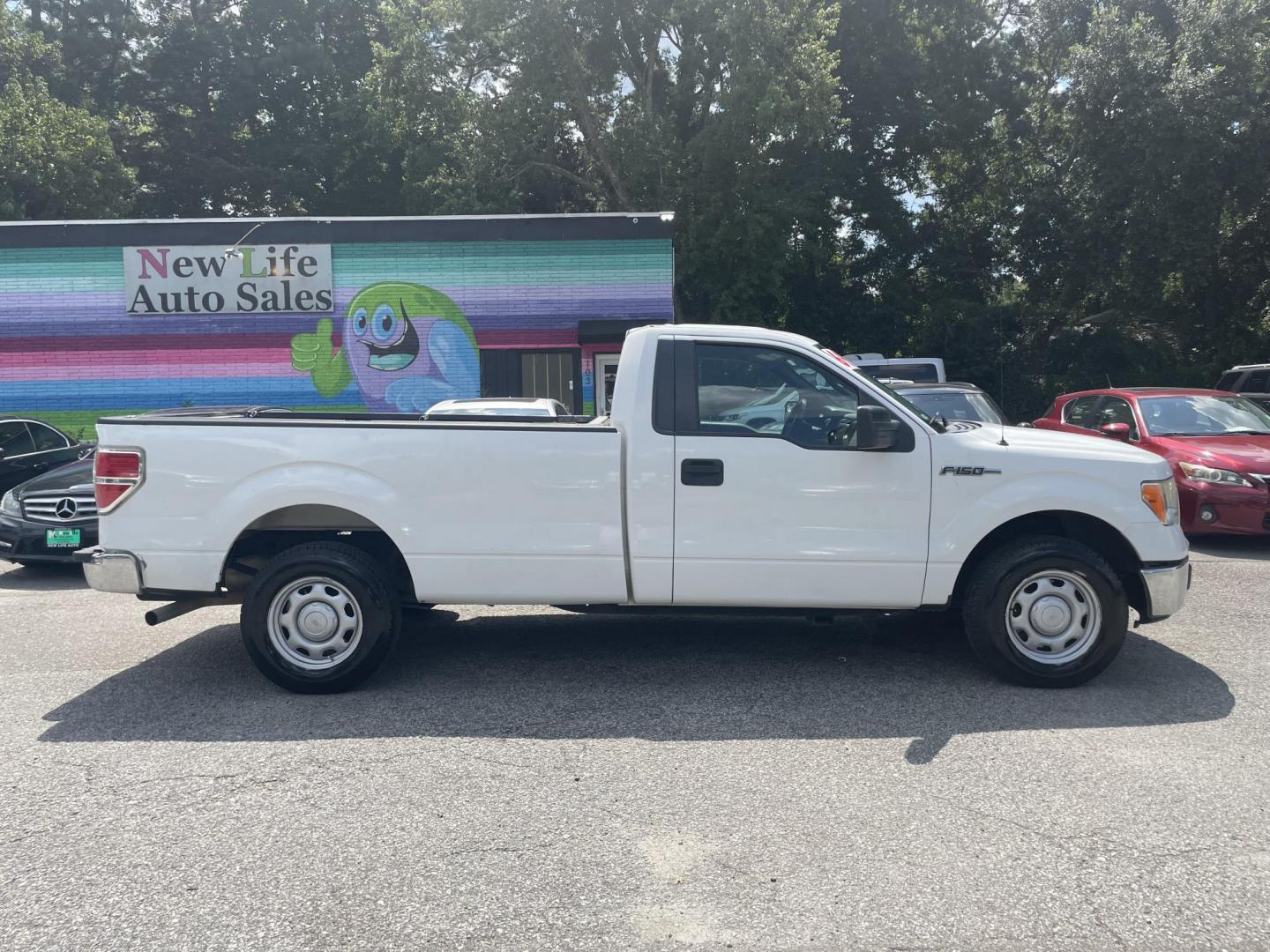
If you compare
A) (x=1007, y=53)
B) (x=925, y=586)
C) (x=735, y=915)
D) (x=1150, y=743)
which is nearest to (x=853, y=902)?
(x=735, y=915)

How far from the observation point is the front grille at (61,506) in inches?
368

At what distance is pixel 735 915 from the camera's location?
133 inches

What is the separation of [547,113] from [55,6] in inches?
728

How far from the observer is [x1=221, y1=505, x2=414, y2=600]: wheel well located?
229 inches

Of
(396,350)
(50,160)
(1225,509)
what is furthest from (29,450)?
(50,160)

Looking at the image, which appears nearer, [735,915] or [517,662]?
[735,915]

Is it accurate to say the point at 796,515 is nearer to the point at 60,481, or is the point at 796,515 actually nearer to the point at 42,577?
the point at 60,481

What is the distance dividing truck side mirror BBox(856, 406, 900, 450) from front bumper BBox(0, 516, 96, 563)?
707cm

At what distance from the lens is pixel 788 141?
26.8 m

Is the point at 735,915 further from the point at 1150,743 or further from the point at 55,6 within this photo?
the point at 55,6

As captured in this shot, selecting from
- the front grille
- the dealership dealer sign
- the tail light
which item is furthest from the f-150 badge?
the dealership dealer sign

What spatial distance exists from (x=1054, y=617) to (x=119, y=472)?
201 inches

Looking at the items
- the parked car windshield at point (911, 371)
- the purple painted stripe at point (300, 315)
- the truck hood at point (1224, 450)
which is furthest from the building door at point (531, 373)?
the truck hood at point (1224, 450)

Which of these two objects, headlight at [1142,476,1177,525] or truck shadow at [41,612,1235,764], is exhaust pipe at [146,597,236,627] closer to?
truck shadow at [41,612,1235,764]
